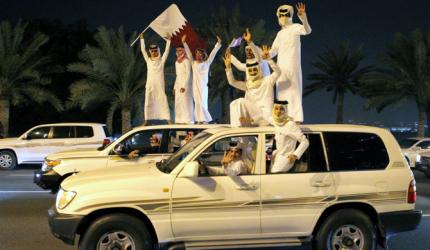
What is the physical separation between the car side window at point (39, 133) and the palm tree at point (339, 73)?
55.0 ft

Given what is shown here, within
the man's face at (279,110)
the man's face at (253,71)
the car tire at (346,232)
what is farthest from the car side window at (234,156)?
the man's face at (253,71)

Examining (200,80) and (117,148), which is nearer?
(117,148)

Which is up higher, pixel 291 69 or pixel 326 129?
pixel 291 69

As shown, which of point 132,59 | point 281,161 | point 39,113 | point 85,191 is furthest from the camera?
point 39,113

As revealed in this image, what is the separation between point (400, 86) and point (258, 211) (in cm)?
1965

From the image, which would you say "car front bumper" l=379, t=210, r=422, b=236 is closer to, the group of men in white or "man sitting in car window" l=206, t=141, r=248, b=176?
the group of men in white

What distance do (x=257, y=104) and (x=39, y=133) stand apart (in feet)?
34.5

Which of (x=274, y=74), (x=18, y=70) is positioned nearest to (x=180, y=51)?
(x=274, y=74)

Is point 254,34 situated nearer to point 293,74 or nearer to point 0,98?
point 0,98

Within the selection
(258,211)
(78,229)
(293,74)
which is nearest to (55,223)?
(78,229)

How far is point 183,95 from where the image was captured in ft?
44.6

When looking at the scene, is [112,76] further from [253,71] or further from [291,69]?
[253,71]

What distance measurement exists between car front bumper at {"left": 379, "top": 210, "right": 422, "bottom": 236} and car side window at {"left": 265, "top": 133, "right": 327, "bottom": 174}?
2.93ft

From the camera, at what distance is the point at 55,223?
542 centimetres
